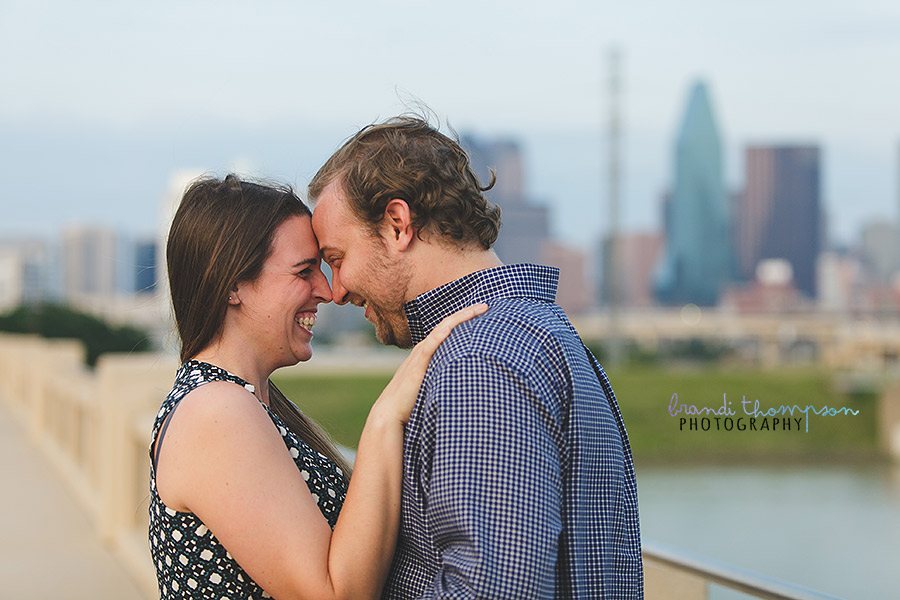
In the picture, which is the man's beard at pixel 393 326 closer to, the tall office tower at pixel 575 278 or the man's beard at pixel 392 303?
the man's beard at pixel 392 303

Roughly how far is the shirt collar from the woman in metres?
0.09

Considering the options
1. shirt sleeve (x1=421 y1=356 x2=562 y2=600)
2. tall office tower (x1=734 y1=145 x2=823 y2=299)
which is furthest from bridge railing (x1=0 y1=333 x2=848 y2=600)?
tall office tower (x1=734 y1=145 x2=823 y2=299)

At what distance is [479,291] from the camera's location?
1658 mm

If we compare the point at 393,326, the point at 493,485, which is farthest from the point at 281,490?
the point at 493,485

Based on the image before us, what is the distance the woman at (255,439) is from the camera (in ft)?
5.18

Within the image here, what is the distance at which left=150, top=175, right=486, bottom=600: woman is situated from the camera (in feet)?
5.18

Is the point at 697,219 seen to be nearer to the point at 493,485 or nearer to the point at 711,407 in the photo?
the point at 711,407

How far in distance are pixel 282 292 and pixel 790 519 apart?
1914 centimetres

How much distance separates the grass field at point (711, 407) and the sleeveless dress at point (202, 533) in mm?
23003

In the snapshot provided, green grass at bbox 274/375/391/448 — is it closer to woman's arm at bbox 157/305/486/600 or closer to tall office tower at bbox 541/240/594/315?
woman's arm at bbox 157/305/486/600

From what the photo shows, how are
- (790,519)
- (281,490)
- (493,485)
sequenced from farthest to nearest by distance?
(790,519)
(281,490)
(493,485)

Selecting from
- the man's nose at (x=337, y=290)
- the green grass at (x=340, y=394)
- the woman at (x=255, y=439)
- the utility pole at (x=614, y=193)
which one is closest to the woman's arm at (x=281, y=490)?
the woman at (x=255, y=439)

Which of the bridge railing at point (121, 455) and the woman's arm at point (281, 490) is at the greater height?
the woman's arm at point (281, 490)

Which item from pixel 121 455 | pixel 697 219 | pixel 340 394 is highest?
pixel 121 455
